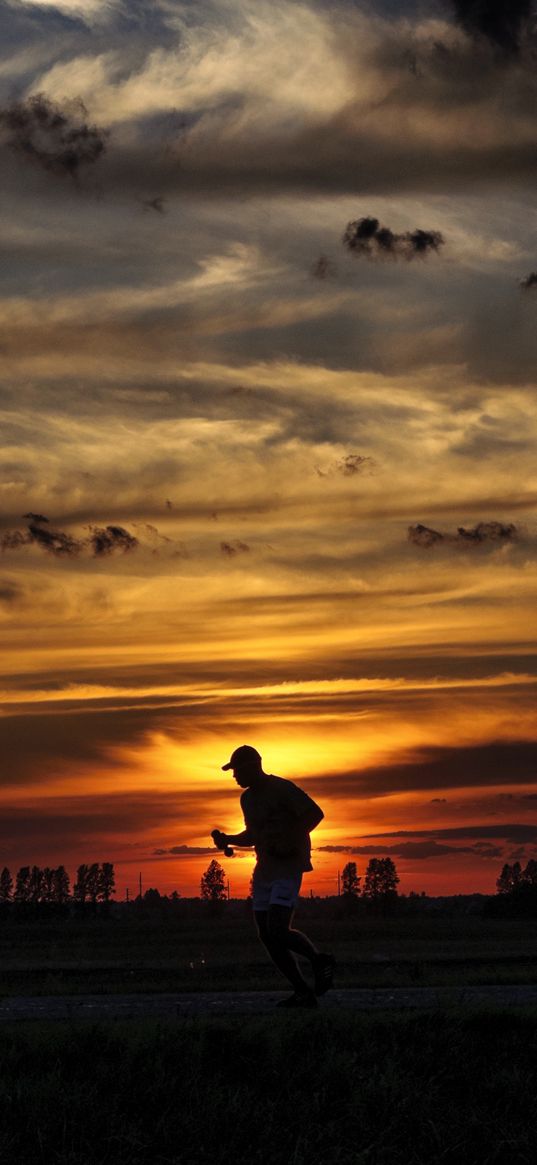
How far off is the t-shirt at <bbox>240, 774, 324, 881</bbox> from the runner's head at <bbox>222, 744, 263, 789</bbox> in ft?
0.32

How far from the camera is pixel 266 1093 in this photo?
11.0m

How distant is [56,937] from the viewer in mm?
116062

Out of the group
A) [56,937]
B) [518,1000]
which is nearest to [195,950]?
[56,937]

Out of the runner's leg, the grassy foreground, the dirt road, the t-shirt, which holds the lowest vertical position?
the grassy foreground

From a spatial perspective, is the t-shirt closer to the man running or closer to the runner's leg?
the man running

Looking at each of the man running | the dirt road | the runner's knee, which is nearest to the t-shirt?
the man running

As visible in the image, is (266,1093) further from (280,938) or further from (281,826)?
(281,826)

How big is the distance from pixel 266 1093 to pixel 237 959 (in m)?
49.1

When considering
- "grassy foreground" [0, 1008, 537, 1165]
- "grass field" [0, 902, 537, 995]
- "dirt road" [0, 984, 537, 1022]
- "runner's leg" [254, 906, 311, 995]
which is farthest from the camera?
"grass field" [0, 902, 537, 995]

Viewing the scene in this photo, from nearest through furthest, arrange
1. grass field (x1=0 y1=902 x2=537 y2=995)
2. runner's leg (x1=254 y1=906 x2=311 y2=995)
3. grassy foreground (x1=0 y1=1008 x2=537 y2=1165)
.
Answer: grassy foreground (x1=0 y1=1008 x2=537 y2=1165), runner's leg (x1=254 y1=906 x2=311 y2=995), grass field (x1=0 y1=902 x2=537 y2=995)

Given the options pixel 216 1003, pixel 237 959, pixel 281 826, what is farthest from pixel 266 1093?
pixel 237 959

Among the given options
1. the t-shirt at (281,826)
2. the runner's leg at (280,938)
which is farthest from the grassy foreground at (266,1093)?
the t-shirt at (281,826)

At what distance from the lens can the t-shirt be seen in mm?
13930

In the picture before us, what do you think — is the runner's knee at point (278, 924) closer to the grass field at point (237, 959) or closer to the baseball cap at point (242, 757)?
the baseball cap at point (242, 757)
